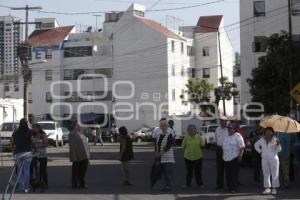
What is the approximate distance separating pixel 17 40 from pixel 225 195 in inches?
2062

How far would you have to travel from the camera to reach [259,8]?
6281cm

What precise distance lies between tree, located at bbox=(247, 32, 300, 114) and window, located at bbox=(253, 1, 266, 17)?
63.0 feet

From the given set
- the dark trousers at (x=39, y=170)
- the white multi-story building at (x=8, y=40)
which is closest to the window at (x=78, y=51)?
the white multi-story building at (x=8, y=40)

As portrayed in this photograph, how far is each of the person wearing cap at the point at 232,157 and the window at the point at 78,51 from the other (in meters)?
67.5

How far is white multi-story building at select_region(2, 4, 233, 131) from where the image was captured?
3115 inches

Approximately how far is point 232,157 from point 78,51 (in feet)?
226

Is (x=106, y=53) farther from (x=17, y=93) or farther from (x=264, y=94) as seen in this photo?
(x=264, y=94)

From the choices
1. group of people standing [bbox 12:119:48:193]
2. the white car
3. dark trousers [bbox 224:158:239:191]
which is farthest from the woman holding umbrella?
the white car

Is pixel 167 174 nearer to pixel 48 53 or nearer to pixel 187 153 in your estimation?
pixel 187 153

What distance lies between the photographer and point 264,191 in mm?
16297

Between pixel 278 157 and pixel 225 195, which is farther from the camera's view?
pixel 278 157

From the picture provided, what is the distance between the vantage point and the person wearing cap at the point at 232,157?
1670cm

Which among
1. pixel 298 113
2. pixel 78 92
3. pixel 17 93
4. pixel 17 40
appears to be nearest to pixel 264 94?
pixel 298 113

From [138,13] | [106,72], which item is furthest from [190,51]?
[106,72]
